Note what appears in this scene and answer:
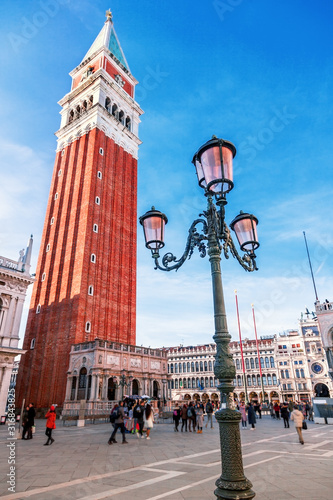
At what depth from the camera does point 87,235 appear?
36.4m

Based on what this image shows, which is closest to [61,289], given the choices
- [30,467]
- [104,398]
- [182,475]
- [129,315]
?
[129,315]

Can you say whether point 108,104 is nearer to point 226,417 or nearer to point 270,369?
point 226,417

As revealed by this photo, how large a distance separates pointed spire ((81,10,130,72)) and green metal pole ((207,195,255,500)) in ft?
189

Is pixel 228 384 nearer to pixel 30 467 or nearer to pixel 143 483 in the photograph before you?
pixel 143 483

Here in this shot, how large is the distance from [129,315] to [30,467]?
102ft

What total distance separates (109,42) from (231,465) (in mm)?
63818

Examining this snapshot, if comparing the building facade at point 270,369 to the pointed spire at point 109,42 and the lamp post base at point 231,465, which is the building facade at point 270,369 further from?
the pointed spire at point 109,42

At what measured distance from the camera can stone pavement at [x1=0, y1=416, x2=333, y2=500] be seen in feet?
19.1

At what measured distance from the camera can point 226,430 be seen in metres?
4.75

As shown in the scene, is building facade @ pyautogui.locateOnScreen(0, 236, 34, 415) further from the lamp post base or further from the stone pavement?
the lamp post base

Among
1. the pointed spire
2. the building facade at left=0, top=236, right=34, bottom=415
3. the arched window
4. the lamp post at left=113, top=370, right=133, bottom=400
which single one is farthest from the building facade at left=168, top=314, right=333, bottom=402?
the pointed spire

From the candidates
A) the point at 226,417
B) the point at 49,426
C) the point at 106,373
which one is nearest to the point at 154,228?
the point at 226,417

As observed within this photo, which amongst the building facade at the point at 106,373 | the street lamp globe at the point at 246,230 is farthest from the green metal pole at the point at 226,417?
the building facade at the point at 106,373

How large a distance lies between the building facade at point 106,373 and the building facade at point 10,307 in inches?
225
